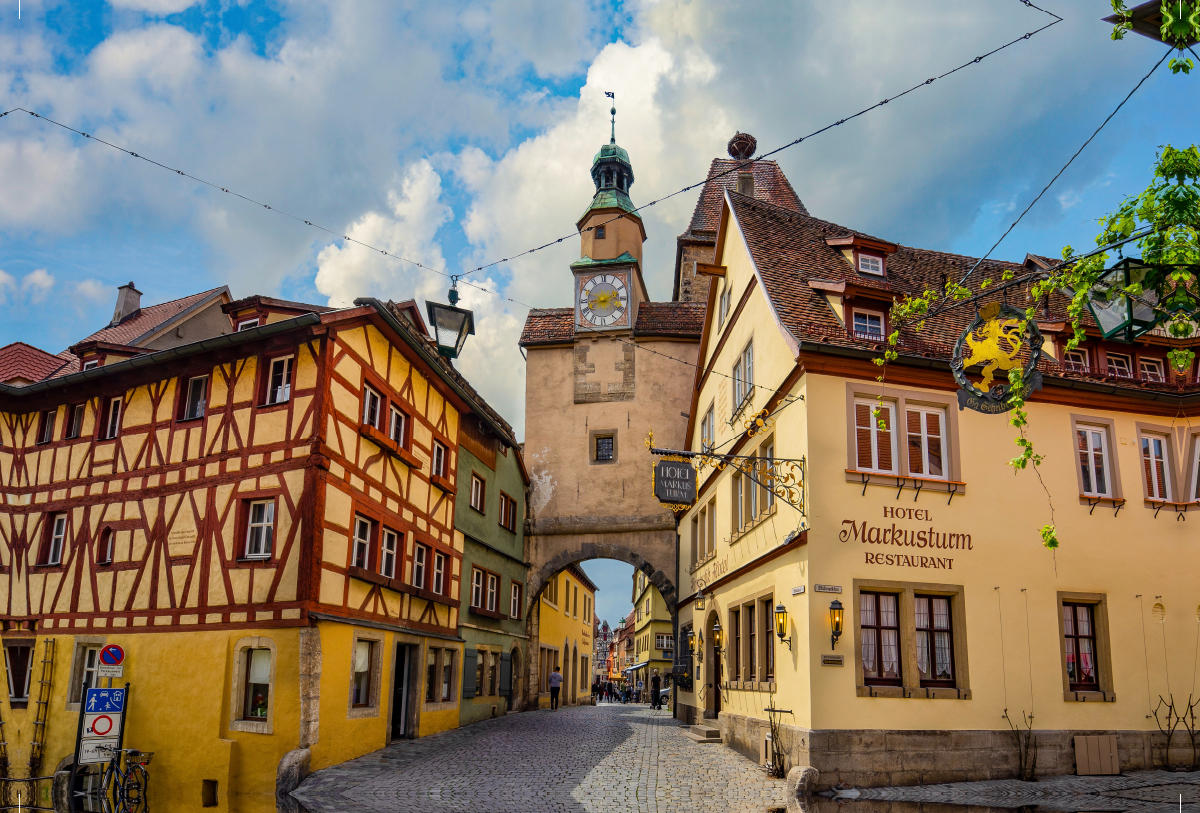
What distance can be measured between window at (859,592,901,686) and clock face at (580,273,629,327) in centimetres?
1864

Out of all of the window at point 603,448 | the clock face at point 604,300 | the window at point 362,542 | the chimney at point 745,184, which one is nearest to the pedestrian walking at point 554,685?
the window at point 603,448

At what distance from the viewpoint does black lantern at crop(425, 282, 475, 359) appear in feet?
62.9

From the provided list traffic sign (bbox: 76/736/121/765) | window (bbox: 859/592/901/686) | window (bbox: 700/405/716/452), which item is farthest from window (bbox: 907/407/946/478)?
traffic sign (bbox: 76/736/121/765)

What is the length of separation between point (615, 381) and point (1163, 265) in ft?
74.6

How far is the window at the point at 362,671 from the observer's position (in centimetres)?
1661

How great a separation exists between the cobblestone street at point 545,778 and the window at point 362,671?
39.7 inches

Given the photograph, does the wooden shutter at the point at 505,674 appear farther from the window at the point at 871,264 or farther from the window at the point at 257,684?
the window at the point at 871,264

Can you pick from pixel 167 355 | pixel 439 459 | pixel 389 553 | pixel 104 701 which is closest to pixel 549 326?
pixel 439 459

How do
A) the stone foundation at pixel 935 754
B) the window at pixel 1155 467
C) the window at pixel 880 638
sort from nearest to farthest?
the stone foundation at pixel 935 754 < the window at pixel 880 638 < the window at pixel 1155 467

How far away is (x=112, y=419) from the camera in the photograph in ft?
62.4

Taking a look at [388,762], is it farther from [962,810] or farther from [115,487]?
[962,810]

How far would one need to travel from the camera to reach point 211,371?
57.4 feet

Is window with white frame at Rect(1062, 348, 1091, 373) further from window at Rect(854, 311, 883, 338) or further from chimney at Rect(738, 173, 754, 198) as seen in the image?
chimney at Rect(738, 173, 754, 198)

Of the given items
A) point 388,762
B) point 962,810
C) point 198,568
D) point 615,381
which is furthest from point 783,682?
point 615,381
